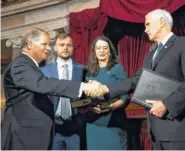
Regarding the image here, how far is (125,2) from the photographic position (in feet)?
15.4

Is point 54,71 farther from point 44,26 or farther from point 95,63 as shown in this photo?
point 44,26

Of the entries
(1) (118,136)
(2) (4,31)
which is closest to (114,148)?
(1) (118,136)

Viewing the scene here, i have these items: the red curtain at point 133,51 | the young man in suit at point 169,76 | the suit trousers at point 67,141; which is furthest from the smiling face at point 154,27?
the red curtain at point 133,51

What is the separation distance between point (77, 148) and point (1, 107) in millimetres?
4010

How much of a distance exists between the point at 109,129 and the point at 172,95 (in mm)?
936

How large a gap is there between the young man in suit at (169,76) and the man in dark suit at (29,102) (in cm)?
52

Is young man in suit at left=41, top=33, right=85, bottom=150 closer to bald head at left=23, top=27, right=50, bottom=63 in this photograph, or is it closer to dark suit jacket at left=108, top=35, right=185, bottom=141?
bald head at left=23, top=27, right=50, bottom=63

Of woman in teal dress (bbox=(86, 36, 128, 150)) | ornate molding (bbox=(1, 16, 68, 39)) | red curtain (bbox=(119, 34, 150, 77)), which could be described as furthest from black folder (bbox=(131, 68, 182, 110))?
ornate molding (bbox=(1, 16, 68, 39))

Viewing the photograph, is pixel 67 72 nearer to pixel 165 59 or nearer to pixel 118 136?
pixel 118 136

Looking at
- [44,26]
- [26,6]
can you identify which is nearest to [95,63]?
[44,26]

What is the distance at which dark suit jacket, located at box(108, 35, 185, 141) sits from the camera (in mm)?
2158

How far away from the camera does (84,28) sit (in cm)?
511

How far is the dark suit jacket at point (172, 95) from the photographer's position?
216cm

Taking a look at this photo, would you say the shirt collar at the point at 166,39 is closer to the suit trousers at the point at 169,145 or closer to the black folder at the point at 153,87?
the black folder at the point at 153,87
